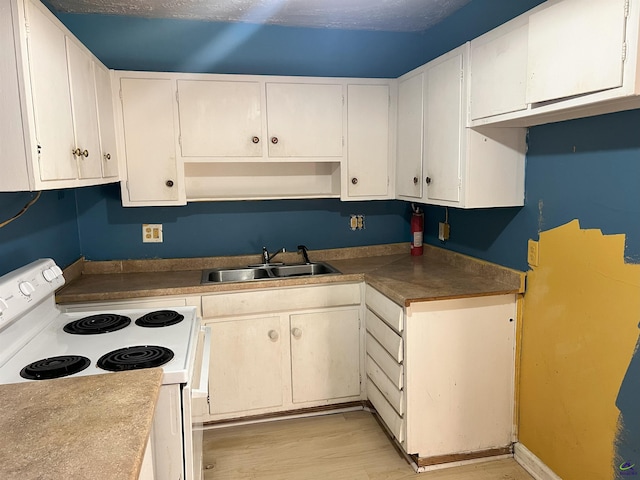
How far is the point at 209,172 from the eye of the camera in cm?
294

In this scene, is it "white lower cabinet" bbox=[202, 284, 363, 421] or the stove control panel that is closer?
the stove control panel

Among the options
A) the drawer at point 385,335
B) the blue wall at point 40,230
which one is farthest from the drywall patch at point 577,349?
the blue wall at point 40,230

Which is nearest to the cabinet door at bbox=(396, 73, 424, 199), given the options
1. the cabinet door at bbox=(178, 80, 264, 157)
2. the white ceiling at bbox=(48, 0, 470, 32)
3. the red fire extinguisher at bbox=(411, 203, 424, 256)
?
the red fire extinguisher at bbox=(411, 203, 424, 256)

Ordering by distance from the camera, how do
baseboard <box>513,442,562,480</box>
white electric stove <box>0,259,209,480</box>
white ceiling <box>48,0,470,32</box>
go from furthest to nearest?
1. white ceiling <box>48,0,470,32</box>
2. baseboard <box>513,442,562,480</box>
3. white electric stove <box>0,259,209,480</box>

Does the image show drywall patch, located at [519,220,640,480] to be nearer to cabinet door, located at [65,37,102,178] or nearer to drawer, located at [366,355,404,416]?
drawer, located at [366,355,404,416]

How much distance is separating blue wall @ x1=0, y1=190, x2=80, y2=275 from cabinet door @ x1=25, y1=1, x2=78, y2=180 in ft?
1.41

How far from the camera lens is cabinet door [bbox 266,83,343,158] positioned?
2.69 m

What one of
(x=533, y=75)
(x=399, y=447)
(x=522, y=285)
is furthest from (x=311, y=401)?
(x=533, y=75)

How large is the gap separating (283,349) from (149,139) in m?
1.46

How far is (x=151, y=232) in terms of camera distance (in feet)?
9.52

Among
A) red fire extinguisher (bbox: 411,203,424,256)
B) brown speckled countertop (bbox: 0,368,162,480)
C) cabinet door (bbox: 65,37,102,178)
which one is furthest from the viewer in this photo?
red fire extinguisher (bbox: 411,203,424,256)

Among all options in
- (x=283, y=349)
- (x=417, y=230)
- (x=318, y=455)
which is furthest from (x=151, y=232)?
(x=417, y=230)

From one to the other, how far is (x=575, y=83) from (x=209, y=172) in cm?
215

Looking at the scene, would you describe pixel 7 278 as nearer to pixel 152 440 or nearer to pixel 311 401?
pixel 152 440
